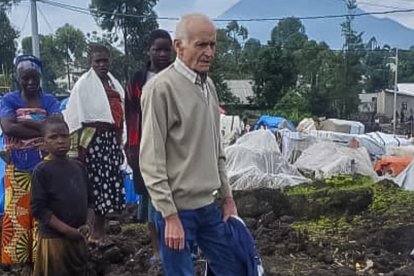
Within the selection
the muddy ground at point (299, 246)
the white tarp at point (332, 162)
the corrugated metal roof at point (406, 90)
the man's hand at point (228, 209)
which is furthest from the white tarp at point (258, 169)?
the corrugated metal roof at point (406, 90)

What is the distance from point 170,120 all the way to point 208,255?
0.69m

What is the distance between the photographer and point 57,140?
4512 millimetres

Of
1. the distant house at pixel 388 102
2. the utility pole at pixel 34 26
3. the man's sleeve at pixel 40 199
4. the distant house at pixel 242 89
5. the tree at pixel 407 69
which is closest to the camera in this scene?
the man's sleeve at pixel 40 199

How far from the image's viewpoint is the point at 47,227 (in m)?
4.40

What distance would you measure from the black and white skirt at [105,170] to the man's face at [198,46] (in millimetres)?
2661

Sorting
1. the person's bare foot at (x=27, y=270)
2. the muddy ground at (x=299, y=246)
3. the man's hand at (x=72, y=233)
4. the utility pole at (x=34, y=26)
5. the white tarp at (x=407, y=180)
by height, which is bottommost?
the white tarp at (x=407, y=180)

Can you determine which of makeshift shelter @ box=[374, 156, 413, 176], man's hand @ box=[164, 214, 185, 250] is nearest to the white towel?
man's hand @ box=[164, 214, 185, 250]

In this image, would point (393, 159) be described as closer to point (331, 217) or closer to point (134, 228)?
point (331, 217)

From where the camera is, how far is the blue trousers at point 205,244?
138 inches

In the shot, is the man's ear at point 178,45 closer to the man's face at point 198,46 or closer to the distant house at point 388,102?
the man's face at point 198,46

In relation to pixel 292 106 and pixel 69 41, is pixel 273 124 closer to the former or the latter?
pixel 292 106

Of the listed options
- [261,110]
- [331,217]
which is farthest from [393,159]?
[261,110]

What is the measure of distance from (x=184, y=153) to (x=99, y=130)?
2.70 m

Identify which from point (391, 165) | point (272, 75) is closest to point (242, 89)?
point (272, 75)
